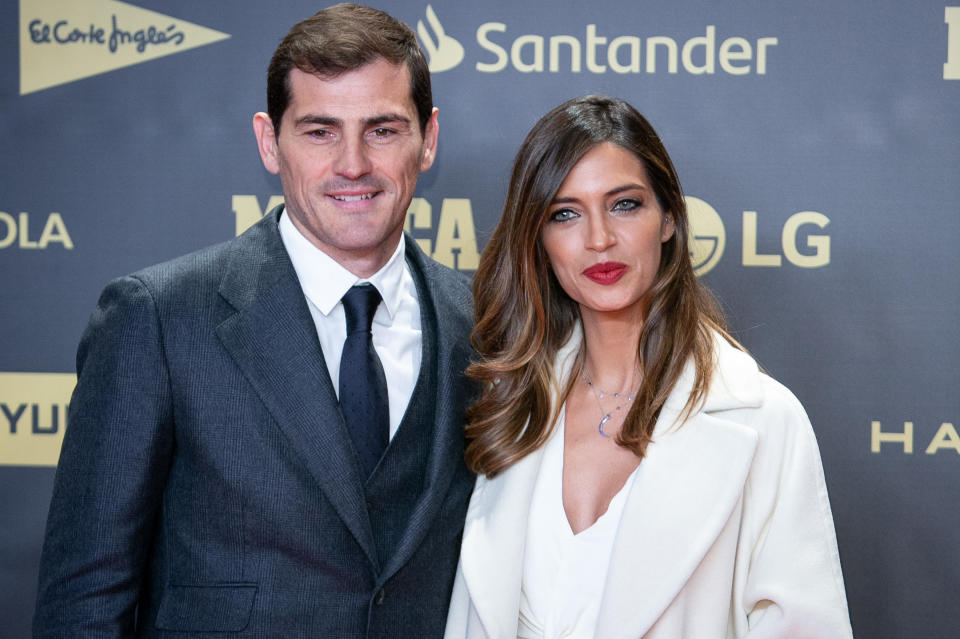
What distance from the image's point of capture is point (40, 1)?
9.27 feet

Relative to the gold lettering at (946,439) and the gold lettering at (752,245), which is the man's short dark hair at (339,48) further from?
the gold lettering at (946,439)

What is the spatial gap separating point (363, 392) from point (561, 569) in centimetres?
55

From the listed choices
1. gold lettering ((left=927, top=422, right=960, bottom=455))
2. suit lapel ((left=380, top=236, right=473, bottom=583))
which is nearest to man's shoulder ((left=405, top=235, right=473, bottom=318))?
suit lapel ((left=380, top=236, right=473, bottom=583))

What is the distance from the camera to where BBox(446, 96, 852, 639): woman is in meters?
1.84

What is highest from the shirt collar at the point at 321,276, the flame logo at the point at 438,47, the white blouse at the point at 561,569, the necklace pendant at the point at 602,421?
the flame logo at the point at 438,47

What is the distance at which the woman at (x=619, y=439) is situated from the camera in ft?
6.02

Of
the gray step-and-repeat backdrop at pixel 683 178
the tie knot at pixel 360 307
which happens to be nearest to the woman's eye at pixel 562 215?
the tie knot at pixel 360 307

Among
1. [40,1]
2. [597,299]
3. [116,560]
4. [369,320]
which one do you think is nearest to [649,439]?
[597,299]

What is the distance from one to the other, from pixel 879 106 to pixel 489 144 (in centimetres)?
111

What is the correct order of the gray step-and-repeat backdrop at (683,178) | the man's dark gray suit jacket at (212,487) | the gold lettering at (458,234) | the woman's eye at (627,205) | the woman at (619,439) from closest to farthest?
1. the man's dark gray suit jacket at (212,487)
2. the woman at (619,439)
3. the woman's eye at (627,205)
4. the gray step-and-repeat backdrop at (683,178)
5. the gold lettering at (458,234)

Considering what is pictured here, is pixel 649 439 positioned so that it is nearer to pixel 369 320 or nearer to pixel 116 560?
pixel 369 320

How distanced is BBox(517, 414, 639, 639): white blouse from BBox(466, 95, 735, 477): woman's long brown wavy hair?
131 mm

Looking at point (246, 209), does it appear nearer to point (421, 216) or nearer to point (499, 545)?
point (421, 216)

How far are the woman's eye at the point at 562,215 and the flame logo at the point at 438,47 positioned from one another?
0.87 meters
